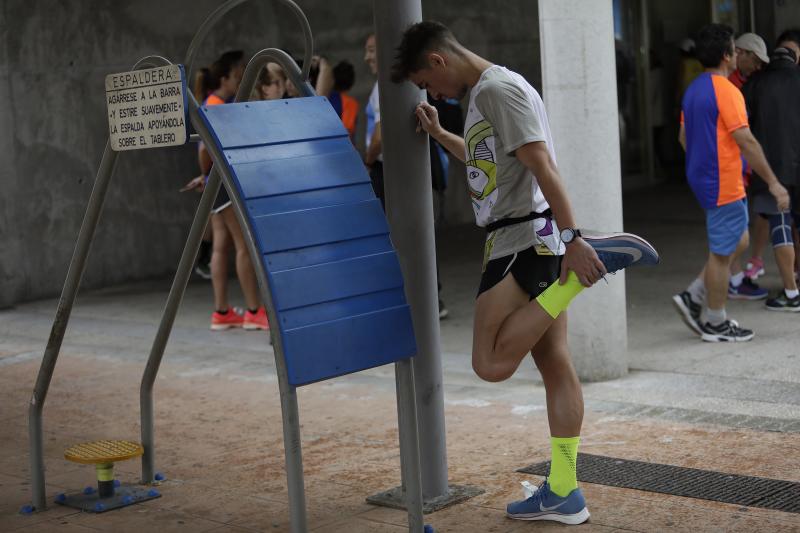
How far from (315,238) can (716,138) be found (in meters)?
4.19

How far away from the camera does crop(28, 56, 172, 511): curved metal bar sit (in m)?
5.14

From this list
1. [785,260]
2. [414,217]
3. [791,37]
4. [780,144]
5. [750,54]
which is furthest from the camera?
[791,37]

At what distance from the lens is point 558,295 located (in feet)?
15.0

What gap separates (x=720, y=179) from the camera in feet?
25.6

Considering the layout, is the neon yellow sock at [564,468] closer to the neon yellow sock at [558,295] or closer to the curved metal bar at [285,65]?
the neon yellow sock at [558,295]

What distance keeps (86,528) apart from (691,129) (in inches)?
181

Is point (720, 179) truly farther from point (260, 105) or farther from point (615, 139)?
point (260, 105)

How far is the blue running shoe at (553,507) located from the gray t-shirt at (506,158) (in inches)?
36.3

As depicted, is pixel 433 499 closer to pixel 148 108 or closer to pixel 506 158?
pixel 506 158

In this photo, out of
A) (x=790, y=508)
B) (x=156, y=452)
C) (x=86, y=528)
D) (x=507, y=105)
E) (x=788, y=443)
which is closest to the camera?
(x=507, y=105)

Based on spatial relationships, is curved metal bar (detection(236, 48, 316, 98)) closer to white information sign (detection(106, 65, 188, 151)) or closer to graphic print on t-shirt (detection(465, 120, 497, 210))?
white information sign (detection(106, 65, 188, 151))

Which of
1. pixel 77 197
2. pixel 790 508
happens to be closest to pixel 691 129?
pixel 790 508

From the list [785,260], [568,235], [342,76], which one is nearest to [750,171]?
[785,260]

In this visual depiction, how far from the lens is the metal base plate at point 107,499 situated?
5.38m
